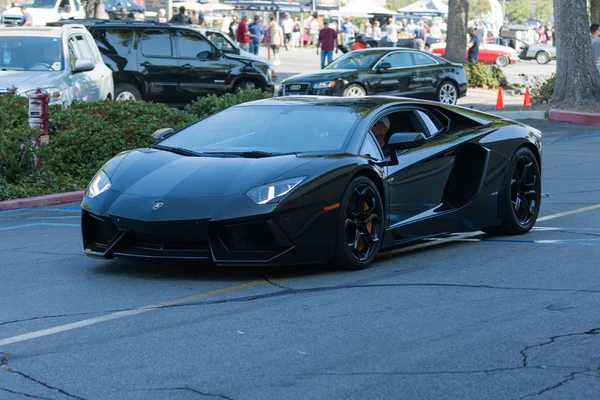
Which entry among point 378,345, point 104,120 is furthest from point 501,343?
point 104,120

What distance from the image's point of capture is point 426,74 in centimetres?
2605

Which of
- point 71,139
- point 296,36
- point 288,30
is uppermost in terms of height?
point 71,139

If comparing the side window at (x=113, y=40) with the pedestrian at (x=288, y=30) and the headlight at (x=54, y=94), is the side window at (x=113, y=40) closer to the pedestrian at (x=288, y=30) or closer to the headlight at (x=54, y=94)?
the headlight at (x=54, y=94)

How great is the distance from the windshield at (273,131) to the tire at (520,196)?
1727 mm

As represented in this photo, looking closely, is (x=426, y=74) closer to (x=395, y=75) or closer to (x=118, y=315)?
(x=395, y=75)

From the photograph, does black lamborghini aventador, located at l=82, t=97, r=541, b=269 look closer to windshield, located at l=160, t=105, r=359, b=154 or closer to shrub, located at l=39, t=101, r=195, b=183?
windshield, located at l=160, t=105, r=359, b=154

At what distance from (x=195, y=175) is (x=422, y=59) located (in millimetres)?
19731

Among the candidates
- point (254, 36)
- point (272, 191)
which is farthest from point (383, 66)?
point (272, 191)

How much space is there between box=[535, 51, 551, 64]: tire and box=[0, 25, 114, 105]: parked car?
46.7 meters

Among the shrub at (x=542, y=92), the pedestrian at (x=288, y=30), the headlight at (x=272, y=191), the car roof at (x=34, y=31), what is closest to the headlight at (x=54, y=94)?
the car roof at (x=34, y=31)

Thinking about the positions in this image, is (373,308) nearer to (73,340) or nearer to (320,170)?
(320,170)

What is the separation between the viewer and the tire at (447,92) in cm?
2625

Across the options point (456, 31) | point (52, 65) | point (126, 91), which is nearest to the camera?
point (52, 65)

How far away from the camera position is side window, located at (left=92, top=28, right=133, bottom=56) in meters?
21.3
